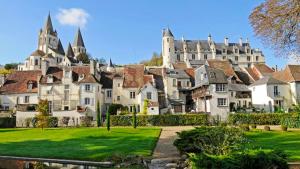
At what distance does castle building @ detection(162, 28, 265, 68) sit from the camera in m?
111

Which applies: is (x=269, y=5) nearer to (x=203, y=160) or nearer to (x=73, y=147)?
(x=203, y=160)

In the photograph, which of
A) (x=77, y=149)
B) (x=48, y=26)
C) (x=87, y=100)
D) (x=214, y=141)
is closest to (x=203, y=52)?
(x=48, y=26)

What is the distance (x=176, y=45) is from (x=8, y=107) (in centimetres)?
6618

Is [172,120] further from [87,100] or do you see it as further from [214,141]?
[214,141]

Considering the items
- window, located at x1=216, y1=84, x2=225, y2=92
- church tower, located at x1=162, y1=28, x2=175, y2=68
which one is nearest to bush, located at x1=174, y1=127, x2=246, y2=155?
window, located at x1=216, y1=84, x2=225, y2=92

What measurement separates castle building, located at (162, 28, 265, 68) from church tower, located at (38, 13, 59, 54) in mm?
44382

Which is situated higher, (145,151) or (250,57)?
(250,57)

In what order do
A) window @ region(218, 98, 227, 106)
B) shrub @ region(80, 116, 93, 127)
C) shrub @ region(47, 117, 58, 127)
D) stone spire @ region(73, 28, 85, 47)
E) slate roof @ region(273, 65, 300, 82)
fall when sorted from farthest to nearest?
1. stone spire @ region(73, 28, 85, 47)
2. slate roof @ region(273, 65, 300, 82)
3. window @ region(218, 98, 227, 106)
4. shrub @ region(47, 117, 58, 127)
5. shrub @ region(80, 116, 93, 127)

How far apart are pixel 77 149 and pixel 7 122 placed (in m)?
31.0

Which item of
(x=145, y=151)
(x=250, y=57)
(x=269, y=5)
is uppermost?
(x=250, y=57)

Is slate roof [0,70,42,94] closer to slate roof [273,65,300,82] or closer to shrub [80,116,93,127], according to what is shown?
shrub [80,116,93,127]

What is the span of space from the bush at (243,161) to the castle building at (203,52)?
9777cm

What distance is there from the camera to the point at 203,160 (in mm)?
12547

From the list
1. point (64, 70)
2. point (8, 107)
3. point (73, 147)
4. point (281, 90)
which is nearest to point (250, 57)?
point (281, 90)
